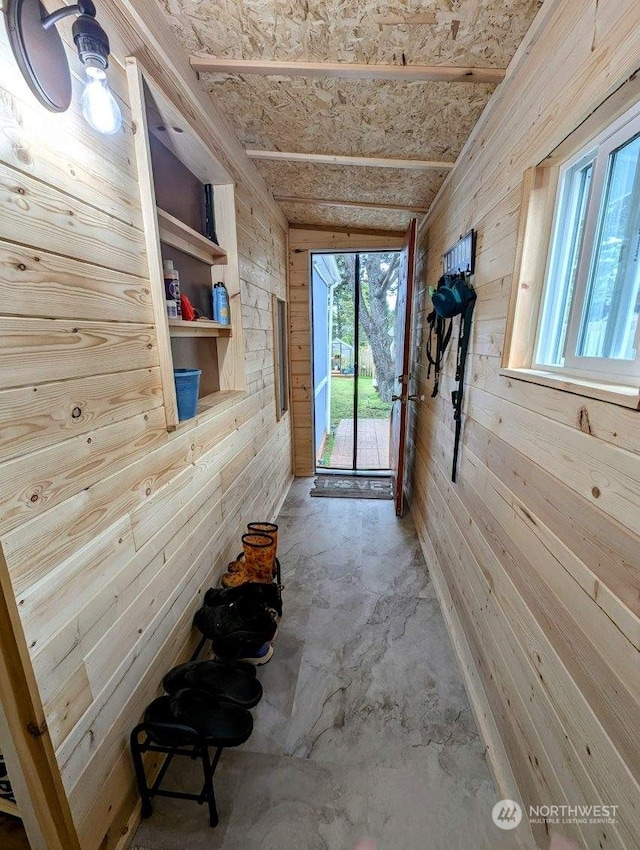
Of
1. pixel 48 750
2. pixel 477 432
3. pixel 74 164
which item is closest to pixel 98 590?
pixel 48 750

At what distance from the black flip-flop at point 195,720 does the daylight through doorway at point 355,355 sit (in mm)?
2940

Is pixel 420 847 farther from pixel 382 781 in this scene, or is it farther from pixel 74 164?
pixel 74 164

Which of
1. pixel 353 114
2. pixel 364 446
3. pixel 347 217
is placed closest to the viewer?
pixel 353 114

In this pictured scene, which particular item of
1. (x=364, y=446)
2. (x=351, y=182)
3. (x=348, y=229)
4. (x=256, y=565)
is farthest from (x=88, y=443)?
(x=364, y=446)

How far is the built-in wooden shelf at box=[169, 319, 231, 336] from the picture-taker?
136cm

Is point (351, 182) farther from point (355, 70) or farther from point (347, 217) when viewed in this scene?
point (355, 70)

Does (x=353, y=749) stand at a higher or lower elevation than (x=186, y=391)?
lower

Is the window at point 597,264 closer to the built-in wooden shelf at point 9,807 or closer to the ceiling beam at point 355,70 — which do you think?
the ceiling beam at point 355,70

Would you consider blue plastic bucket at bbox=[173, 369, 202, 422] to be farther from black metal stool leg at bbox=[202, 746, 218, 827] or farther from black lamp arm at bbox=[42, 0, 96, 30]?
black metal stool leg at bbox=[202, 746, 218, 827]

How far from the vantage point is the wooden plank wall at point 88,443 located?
692 millimetres

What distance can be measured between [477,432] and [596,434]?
73 centimetres

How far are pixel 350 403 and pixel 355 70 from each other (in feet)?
21.6

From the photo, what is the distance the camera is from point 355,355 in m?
3.86

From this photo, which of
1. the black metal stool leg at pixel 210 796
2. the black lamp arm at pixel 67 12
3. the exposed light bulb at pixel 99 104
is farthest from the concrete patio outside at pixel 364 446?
the black lamp arm at pixel 67 12
